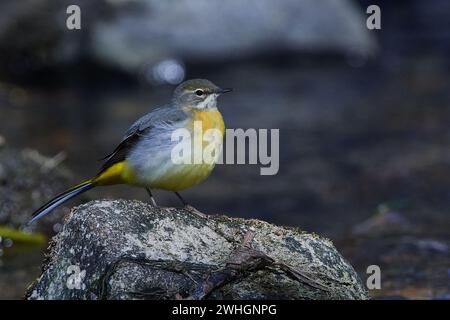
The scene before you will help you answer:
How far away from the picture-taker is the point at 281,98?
16484 mm

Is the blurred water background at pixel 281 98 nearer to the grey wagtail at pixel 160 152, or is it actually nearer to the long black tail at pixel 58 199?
the long black tail at pixel 58 199

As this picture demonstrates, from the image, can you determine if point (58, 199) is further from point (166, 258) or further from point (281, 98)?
point (281, 98)

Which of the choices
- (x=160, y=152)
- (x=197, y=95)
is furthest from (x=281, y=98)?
(x=160, y=152)

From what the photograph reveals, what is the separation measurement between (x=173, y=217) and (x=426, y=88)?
37.7ft

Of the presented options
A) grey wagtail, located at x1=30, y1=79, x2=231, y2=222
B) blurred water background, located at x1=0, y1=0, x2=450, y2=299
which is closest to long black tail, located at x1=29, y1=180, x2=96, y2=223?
grey wagtail, located at x1=30, y1=79, x2=231, y2=222

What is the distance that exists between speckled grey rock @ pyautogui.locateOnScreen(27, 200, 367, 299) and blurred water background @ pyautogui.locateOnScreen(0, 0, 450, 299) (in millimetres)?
3405

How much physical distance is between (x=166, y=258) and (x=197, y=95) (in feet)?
6.47

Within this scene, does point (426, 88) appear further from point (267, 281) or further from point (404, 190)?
point (267, 281)

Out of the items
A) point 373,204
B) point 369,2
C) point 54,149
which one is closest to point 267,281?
point 373,204

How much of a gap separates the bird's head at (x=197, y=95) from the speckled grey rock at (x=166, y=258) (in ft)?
4.02

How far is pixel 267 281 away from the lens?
17.0ft

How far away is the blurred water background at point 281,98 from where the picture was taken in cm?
1105

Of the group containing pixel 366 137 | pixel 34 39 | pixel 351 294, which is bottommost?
pixel 351 294

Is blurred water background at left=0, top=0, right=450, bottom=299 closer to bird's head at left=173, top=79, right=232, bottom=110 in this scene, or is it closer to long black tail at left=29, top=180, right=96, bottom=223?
long black tail at left=29, top=180, right=96, bottom=223
